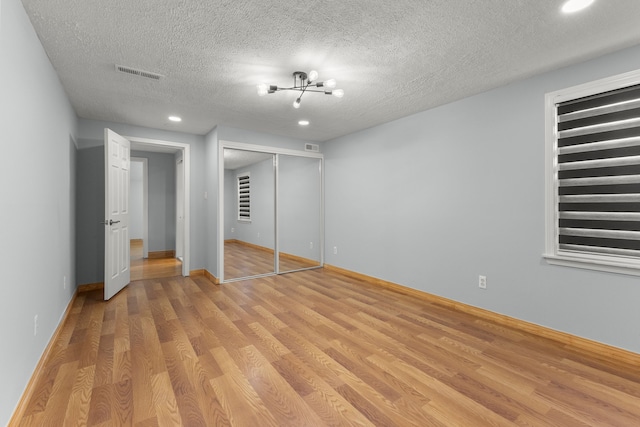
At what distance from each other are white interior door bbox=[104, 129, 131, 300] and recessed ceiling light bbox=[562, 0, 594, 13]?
4577 mm

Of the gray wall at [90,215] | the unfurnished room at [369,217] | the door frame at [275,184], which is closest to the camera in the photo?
the unfurnished room at [369,217]

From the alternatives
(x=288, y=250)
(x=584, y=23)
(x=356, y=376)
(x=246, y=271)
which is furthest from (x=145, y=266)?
(x=584, y=23)

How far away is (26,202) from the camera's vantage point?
1794 millimetres

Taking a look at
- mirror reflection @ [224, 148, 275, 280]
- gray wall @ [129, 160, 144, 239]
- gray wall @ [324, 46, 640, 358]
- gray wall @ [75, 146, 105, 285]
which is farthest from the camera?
gray wall @ [129, 160, 144, 239]

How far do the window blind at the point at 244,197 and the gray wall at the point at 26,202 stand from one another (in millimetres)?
4081

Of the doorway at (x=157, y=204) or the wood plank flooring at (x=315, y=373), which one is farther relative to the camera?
the doorway at (x=157, y=204)

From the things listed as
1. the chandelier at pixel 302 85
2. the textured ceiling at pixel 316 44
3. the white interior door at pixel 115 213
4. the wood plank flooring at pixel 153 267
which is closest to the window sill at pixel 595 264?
the textured ceiling at pixel 316 44

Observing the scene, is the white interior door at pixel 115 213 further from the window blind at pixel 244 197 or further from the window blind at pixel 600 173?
the window blind at pixel 600 173

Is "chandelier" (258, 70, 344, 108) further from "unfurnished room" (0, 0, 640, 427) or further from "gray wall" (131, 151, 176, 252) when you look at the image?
"gray wall" (131, 151, 176, 252)

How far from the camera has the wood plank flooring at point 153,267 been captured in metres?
4.78

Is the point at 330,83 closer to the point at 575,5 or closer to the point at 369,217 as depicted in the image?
the point at 575,5

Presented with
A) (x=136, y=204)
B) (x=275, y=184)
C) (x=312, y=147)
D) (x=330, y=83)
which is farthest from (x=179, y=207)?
(x=330, y=83)

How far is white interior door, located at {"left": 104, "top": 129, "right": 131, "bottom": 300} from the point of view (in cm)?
351

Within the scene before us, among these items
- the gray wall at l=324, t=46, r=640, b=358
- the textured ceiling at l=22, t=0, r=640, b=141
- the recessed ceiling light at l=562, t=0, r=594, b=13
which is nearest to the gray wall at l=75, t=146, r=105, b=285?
the textured ceiling at l=22, t=0, r=640, b=141
